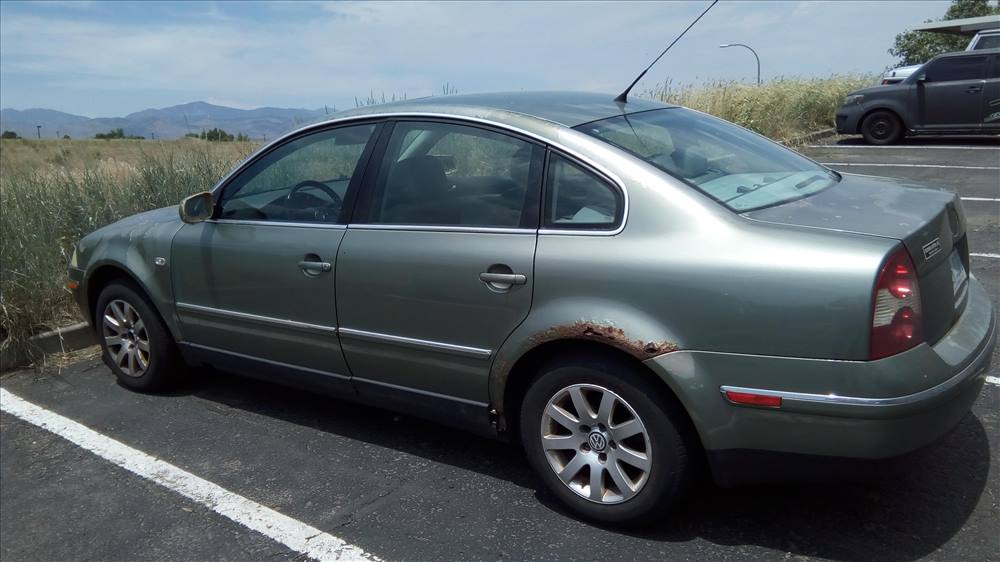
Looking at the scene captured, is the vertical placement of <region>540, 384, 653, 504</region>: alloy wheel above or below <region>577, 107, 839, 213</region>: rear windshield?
below

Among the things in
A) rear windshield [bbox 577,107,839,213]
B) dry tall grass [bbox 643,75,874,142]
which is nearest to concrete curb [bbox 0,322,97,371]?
rear windshield [bbox 577,107,839,213]

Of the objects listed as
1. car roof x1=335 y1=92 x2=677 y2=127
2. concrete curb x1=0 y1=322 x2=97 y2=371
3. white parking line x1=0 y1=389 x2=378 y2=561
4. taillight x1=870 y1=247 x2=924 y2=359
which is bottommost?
white parking line x1=0 y1=389 x2=378 y2=561

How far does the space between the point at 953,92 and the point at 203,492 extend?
13.7 meters

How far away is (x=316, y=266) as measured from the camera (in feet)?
12.6

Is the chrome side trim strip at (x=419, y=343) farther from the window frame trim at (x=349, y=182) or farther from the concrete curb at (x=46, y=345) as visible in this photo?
the concrete curb at (x=46, y=345)

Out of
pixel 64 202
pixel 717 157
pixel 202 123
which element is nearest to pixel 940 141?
pixel 202 123

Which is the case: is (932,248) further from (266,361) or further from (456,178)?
(266,361)

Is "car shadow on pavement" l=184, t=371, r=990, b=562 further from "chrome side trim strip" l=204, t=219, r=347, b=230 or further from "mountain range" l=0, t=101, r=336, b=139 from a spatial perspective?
"mountain range" l=0, t=101, r=336, b=139

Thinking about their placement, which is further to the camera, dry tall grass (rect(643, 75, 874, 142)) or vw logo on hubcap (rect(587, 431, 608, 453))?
dry tall grass (rect(643, 75, 874, 142))

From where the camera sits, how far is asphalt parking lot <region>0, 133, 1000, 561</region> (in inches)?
119

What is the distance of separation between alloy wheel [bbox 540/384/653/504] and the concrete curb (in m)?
4.15

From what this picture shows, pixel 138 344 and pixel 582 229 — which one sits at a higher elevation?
pixel 582 229

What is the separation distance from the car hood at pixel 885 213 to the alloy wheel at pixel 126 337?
3675 millimetres

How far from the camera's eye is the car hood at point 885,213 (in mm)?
2777
